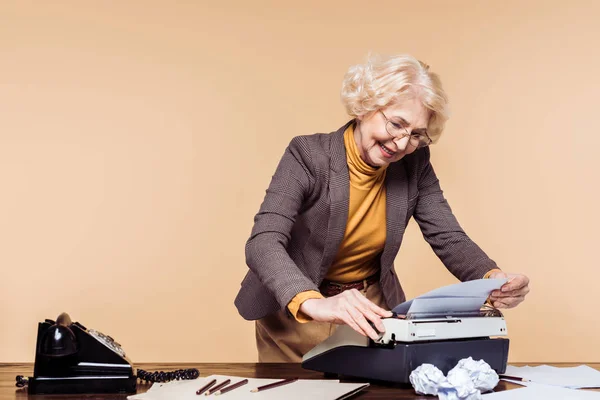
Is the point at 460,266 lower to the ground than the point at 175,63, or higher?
lower

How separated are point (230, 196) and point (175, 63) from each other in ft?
2.26

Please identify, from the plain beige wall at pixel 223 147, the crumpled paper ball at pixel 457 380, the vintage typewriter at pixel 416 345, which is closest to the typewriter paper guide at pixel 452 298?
the vintage typewriter at pixel 416 345

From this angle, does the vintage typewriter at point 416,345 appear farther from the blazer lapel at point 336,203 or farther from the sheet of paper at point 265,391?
the blazer lapel at point 336,203

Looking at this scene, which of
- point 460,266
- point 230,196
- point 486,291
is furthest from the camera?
point 230,196

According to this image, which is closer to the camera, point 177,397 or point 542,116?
point 177,397

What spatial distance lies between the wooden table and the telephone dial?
0.08 ft

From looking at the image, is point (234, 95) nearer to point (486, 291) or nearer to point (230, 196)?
point (230, 196)

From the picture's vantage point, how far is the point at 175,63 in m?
3.35

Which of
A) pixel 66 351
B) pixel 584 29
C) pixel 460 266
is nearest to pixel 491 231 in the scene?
pixel 584 29

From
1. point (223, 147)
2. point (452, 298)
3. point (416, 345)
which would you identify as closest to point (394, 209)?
point (452, 298)

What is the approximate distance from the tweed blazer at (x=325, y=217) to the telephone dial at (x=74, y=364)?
1.47ft

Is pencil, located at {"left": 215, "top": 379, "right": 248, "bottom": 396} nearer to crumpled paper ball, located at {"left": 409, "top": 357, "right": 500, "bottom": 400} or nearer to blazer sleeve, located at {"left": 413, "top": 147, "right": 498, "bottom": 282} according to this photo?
crumpled paper ball, located at {"left": 409, "top": 357, "right": 500, "bottom": 400}

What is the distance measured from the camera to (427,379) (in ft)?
4.47

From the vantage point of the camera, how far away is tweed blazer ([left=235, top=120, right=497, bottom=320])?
1.86m
